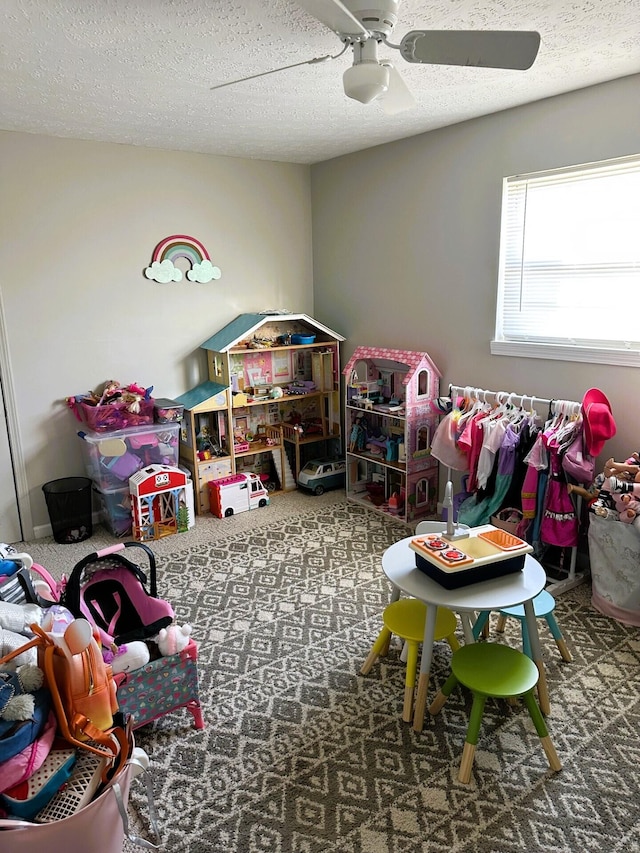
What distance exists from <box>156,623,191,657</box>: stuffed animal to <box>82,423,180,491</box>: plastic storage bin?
1945 mm

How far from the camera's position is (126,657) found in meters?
2.01

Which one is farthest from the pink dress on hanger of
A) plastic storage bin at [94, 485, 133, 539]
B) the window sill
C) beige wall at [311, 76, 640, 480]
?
plastic storage bin at [94, 485, 133, 539]

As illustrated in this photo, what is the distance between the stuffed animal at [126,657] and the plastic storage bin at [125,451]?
2.00 metres

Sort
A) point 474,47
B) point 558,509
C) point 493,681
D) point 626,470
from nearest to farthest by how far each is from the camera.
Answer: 1. point 474,47
2. point 493,681
3. point 626,470
4. point 558,509

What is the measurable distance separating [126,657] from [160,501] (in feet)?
6.24

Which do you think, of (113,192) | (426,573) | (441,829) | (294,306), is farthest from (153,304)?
(441,829)

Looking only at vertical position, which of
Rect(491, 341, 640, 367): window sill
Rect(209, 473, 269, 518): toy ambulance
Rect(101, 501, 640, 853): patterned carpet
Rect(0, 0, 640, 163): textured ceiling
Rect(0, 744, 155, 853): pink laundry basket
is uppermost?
Rect(0, 0, 640, 163): textured ceiling

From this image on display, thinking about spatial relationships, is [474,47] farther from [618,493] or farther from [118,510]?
[118,510]

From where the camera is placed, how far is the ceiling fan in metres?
1.66

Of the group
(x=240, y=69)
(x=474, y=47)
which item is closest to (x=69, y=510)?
(x=240, y=69)

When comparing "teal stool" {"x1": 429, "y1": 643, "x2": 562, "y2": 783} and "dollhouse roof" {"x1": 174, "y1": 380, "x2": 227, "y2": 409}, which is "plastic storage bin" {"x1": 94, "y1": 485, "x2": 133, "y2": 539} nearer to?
"dollhouse roof" {"x1": 174, "y1": 380, "x2": 227, "y2": 409}

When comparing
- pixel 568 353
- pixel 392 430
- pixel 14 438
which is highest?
pixel 568 353

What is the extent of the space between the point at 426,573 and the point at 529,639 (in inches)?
17.8

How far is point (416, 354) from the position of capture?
155 inches
